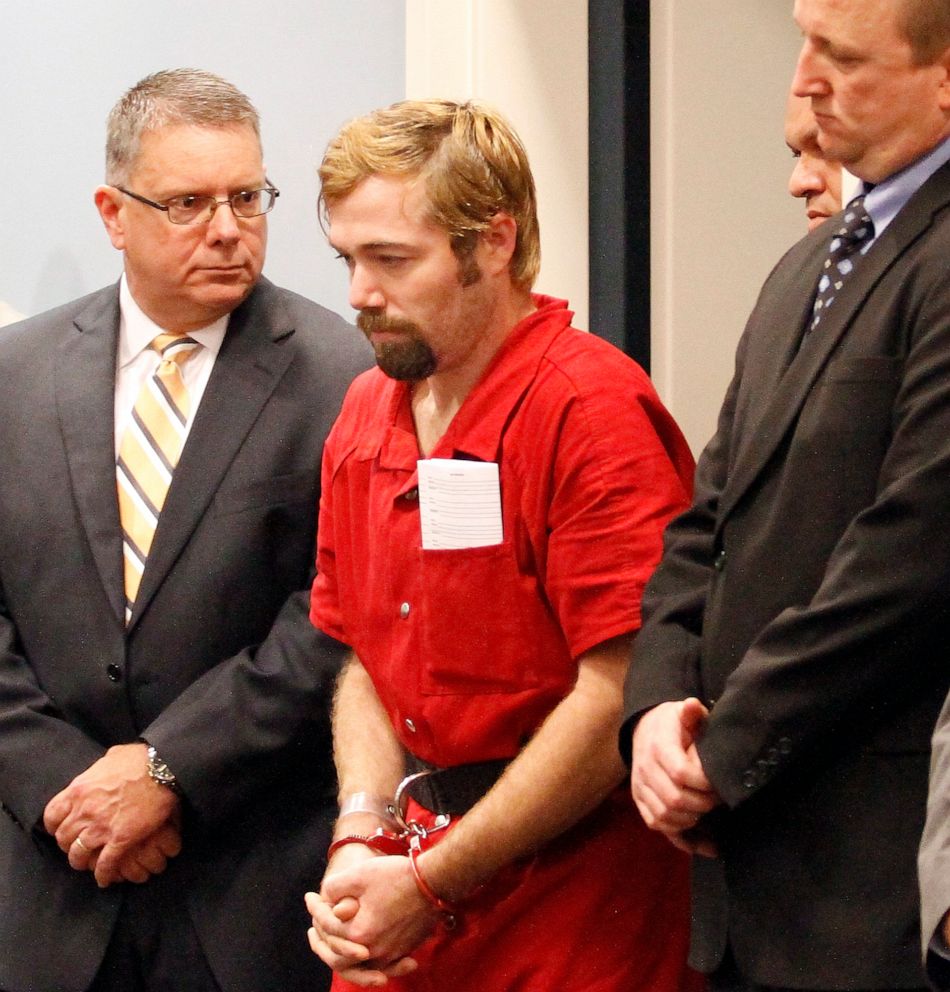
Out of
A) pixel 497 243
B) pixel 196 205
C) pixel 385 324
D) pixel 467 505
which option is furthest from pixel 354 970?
pixel 196 205

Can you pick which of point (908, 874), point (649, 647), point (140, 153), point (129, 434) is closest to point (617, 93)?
point (140, 153)

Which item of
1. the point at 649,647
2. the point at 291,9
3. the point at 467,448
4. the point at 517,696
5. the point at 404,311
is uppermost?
the point at 291,9

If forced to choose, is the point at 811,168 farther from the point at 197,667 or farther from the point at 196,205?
the point at 197,667

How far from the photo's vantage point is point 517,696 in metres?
1.98

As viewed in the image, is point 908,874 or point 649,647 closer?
point 908,874

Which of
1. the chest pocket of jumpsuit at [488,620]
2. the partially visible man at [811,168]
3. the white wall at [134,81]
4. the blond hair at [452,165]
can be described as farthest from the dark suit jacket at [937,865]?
the white wall at [134,81]

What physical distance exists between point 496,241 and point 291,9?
1.60m

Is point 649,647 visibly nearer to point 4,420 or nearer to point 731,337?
point 4,420

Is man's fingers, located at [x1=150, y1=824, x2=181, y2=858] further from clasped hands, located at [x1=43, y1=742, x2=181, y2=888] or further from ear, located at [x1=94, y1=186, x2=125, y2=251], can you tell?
ear, located at [x1=94, y1=186, x2=125, y2=251]

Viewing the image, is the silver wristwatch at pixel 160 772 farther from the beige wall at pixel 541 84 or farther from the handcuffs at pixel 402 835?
the beige wall at pixel 541 84

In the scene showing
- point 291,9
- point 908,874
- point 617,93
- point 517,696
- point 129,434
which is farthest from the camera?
point 291,9

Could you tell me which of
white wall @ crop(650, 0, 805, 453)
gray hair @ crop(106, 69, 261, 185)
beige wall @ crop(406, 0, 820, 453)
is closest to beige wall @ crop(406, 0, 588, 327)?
beige wall @ crop(406, 0, 820, 453)

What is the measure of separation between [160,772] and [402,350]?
0.83 meters

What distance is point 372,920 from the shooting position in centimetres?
196
